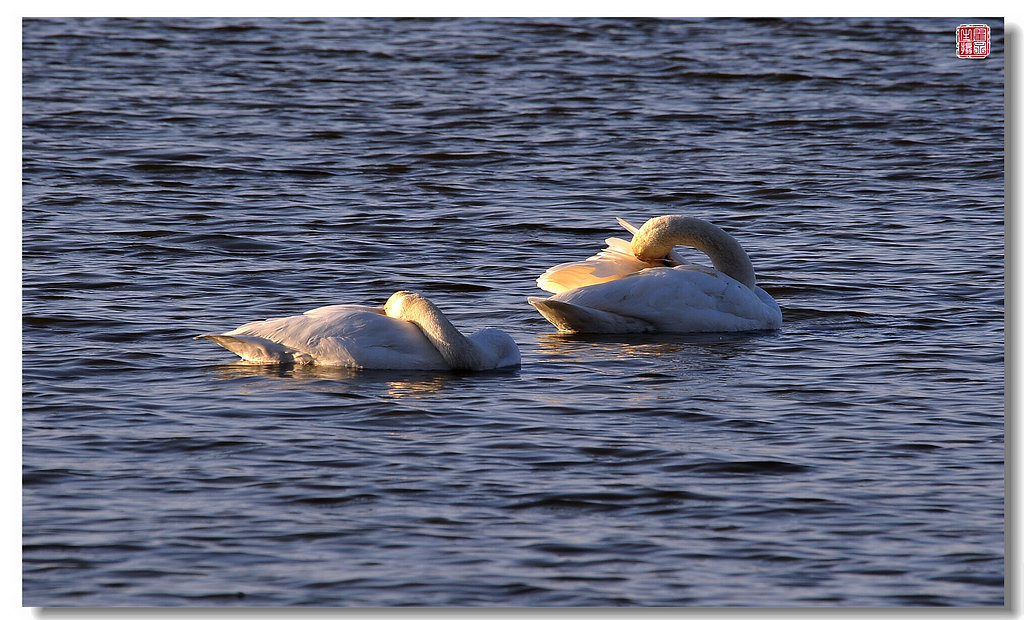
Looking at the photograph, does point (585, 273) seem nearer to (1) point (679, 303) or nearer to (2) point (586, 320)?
(2) point (586, 320)

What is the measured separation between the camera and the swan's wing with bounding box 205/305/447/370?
345 inches

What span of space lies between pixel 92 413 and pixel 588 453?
2334 mm

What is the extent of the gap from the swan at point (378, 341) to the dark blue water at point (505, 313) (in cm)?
12

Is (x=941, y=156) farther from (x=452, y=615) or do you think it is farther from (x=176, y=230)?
(x=452, y=615)

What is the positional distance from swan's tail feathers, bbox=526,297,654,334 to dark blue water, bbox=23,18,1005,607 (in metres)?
0.12

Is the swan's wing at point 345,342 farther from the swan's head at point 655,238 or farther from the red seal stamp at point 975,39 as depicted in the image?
the red seal stamp at point 975,39

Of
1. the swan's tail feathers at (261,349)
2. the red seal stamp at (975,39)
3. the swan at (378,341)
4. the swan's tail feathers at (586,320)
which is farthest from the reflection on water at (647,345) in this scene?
the red seal stamp at (975,39)

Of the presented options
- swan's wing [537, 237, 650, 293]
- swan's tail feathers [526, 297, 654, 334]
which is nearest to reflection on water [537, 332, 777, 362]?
swan's tail feathers [526, 297, 654, 334]

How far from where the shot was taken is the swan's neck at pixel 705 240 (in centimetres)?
1051

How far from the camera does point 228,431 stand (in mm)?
7531

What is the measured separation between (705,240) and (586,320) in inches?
42.3

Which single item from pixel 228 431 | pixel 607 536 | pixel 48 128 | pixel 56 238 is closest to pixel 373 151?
pixel 48 128

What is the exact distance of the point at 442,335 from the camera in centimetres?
870

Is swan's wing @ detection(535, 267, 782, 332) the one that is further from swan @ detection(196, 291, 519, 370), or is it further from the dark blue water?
swan @ detection(196, 291, 519, 370)
